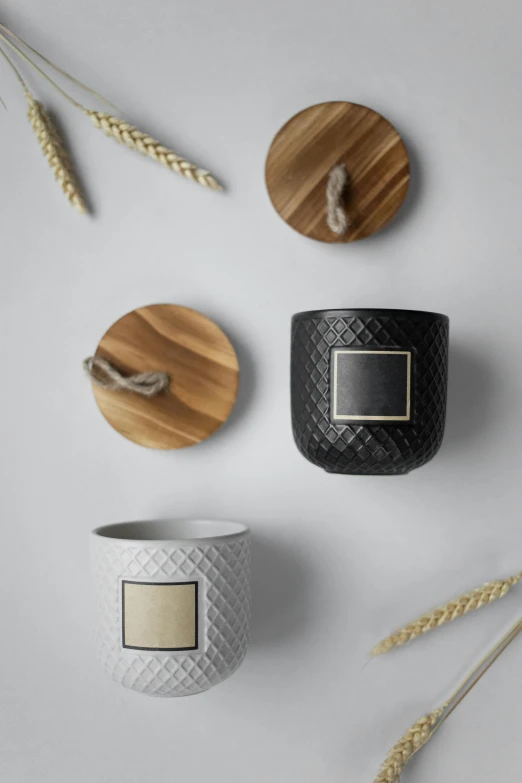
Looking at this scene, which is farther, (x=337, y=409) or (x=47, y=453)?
(x=47, y=453)

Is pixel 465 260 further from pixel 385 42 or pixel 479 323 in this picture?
pixel 385 42

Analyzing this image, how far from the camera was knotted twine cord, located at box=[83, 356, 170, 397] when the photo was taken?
78cm

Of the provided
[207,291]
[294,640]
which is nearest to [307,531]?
[294,640]

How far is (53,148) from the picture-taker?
0.81 m

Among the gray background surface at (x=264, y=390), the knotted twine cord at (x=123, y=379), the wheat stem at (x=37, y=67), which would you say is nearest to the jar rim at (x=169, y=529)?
the gray background surface at (x=264, y=390)

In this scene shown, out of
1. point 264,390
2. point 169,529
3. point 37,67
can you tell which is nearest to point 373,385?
point 264,390

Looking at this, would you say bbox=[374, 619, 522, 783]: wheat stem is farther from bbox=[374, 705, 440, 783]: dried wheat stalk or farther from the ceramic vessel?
the ceramic vessel

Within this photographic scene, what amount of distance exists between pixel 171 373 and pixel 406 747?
50 cm

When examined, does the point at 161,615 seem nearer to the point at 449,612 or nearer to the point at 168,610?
the point at 168,610

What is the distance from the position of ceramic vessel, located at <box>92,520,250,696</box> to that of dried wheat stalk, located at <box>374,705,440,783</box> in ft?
0.76

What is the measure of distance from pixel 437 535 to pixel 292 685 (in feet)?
0.83

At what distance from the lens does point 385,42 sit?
2.76ft

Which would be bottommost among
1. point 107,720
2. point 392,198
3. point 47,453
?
point 107,720

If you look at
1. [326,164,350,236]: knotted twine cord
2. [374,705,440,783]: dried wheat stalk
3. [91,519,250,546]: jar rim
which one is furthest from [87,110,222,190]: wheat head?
[374,705,440,783]: dried wheat stalk
